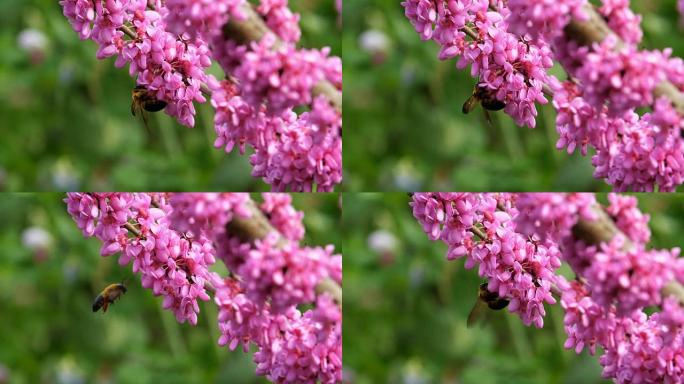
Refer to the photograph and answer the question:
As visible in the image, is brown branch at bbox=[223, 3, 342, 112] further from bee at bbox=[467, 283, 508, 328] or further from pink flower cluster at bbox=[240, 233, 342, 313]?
bee at bbox=[467, 283, 508, 328]

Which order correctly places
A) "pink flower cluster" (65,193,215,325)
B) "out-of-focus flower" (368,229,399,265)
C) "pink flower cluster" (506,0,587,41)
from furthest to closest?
"out-of-focus flower" (368,229,399,265), "pink flower cluster" (65,193,215,325), "pink flower cluster" (506,0,587,41)

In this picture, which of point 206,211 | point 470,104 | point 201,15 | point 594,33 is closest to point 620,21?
point 594,33

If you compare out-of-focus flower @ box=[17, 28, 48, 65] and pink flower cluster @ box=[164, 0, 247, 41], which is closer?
pink flower cluster @ box=[164, 0, 247, 41]

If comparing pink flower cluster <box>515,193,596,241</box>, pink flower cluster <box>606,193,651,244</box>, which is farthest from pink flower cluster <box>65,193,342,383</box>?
pink flower cluster <box>606,193,651,244</box>

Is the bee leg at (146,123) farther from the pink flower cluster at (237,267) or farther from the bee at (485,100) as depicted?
the bee at (485,100)

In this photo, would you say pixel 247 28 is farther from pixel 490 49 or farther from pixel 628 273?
pixel 628 273
